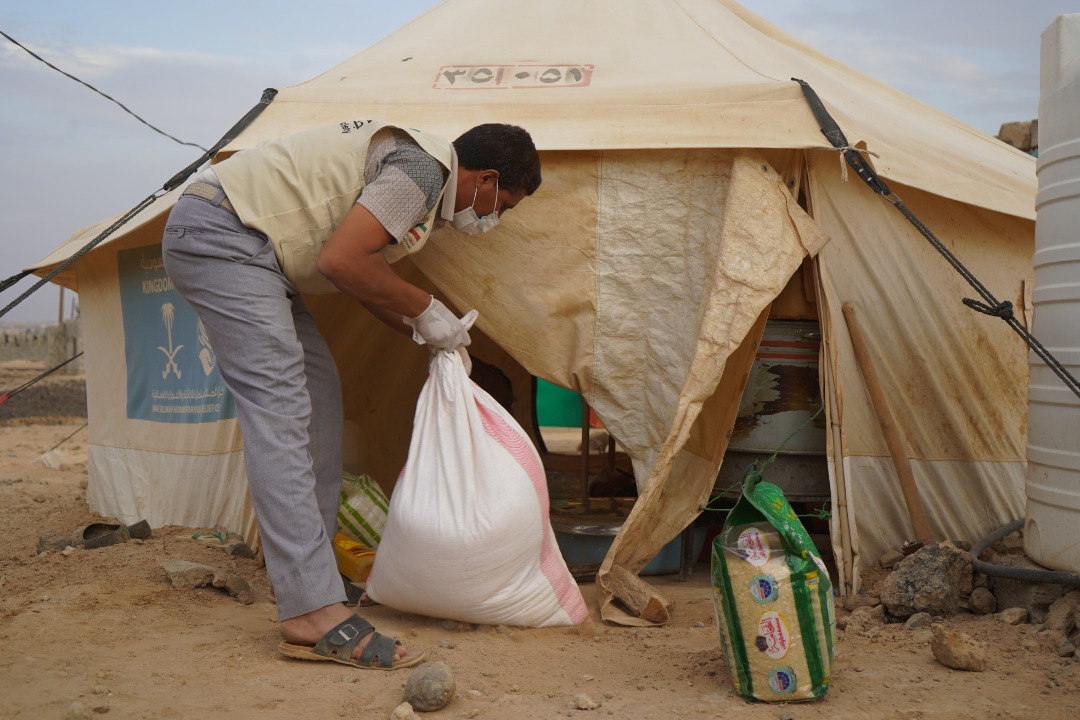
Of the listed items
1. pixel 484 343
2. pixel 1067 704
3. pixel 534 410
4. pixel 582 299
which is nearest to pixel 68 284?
pixel 484 343

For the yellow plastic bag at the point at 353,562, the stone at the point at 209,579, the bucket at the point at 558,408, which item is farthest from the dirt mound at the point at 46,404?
the yellow plastic bag at the point at 353,562

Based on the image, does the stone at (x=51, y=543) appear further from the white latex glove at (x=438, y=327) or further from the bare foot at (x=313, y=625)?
the white latex glove at (x=438, y=327)

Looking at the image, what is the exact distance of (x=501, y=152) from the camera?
8.84 feet

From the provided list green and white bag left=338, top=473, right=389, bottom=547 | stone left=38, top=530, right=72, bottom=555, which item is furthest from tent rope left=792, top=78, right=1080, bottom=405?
stone left=38, top=530, right=72, bottom=555

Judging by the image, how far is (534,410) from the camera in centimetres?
606

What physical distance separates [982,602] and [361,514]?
2.06m

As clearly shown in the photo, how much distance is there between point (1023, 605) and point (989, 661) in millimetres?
400

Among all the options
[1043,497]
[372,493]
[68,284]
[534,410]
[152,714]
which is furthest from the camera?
[534,410]

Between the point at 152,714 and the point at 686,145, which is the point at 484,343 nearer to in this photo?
the point at 686,145

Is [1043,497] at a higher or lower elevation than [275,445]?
lower

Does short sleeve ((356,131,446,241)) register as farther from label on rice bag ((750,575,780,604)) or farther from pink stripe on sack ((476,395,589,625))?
label on rice bag ((750,575,780,604))

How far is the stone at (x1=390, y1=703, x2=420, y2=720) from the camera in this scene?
2.08 meters

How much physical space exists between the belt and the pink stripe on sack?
0.88 m

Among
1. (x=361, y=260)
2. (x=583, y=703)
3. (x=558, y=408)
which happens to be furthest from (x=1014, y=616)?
(x=558, y=408)
